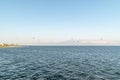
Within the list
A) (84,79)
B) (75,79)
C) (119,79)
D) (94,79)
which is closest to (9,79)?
(75,79)

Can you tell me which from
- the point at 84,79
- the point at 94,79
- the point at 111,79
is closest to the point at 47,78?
the point at 84,79

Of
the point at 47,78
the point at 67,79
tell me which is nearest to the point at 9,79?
the point at 47,78

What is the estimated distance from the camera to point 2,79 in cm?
2538

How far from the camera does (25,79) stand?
25344 mm

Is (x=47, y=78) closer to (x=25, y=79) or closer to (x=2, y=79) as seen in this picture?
(x=25, y=79)

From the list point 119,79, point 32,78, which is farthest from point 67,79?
point 119,79

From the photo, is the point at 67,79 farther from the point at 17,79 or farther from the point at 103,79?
the point at 17,79

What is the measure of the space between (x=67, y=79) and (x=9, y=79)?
12802mm

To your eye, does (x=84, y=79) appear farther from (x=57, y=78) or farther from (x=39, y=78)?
(x=39, y=78)

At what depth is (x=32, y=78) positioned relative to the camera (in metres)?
26.1

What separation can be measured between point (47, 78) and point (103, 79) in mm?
12574

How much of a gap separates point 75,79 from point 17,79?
42.0 feet

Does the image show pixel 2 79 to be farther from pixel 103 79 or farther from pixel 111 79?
pixel 111 79

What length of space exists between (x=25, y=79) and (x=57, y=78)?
7.08 metres
